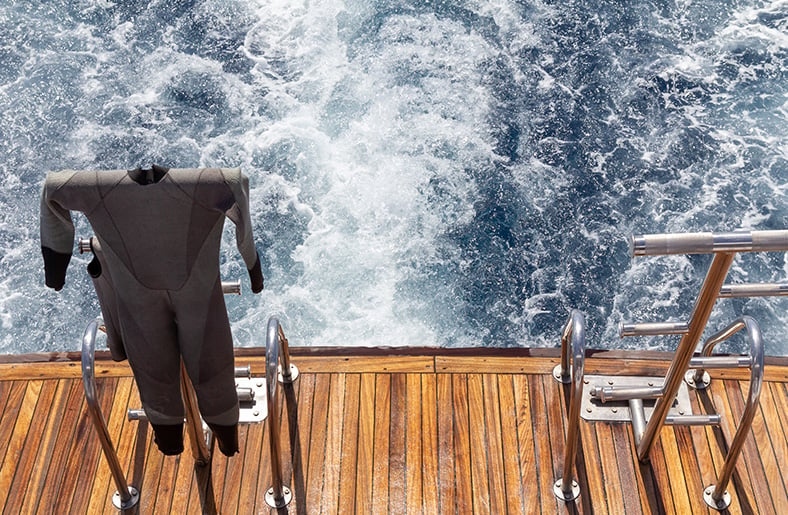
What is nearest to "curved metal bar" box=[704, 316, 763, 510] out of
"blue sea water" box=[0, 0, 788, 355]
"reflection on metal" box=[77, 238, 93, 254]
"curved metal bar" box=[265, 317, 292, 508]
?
"curved metal bar" box=[265, 317, 292, 508]

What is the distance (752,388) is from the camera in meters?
2.58

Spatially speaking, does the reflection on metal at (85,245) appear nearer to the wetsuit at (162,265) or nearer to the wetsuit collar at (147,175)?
the wetsuit at (162,265)

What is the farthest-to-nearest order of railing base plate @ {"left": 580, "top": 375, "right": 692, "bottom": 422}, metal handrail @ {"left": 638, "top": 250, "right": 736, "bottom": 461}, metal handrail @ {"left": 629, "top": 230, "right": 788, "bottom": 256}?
railing base plate @ {"left": 580, "top": 375, "right": 692, "bottom": 422}, metal handrail @ {"left": 638, "top": 250, "right": 736, "bottom": 461}, metal handrail @ {"left": 629, "top": 230, "right": 788, "bottom": 256}

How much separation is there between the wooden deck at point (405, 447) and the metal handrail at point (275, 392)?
0.14 feet

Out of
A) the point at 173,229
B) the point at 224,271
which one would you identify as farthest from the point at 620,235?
the point at 173,229

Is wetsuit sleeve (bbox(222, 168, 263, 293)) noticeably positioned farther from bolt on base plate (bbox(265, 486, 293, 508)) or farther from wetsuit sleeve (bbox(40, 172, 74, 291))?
bolt on base plate (bbox(265, 486, 293, 508))

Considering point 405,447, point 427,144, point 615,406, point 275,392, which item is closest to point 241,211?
point 275,392

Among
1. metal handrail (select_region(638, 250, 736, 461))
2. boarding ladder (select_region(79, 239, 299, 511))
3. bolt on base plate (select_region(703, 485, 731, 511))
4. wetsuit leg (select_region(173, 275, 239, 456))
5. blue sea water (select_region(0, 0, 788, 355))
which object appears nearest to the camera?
metal handrail (select_region(638, 250, 736, 461))

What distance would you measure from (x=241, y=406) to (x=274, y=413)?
68 cm

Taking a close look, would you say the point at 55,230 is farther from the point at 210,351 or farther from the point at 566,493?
the point at 566,493

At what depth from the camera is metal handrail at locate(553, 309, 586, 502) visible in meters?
2.65

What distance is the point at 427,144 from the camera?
6.00m

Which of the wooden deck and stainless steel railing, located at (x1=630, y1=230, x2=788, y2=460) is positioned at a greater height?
stainless steel railing, located at (x1=630, y1=230, x2=788, y2=460)

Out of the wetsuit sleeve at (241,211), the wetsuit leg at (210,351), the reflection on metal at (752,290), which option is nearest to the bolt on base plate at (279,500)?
the wetsuit leg at (210,351)
